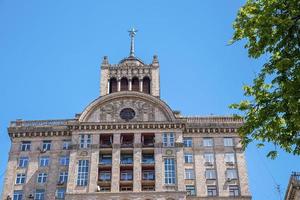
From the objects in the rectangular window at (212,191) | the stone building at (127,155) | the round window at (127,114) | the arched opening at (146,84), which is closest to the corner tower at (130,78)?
the arched opening at (146,84)

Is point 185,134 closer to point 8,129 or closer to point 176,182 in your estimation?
point 176,182

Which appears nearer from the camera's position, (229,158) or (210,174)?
(210,174)

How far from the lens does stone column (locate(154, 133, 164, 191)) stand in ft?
196

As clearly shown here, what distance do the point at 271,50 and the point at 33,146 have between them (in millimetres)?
47288

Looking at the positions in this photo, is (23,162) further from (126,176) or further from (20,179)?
(126,176)

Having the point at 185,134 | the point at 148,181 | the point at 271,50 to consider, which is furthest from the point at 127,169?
the point at 271,50

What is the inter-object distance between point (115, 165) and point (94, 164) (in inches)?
100

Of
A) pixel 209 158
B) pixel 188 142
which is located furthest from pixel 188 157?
pixel 209 158

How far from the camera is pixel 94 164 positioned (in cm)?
6162

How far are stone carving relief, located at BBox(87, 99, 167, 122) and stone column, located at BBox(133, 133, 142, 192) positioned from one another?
3.01 meters

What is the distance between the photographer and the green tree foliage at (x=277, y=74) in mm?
22312

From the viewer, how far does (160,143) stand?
63.3 meters

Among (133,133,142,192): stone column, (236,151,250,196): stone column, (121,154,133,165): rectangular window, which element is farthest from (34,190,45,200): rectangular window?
Result: (236,151,250,196): stone column

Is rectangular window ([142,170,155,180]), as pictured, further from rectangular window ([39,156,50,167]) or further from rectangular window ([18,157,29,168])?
rectangular window ([18,157,29,168])
